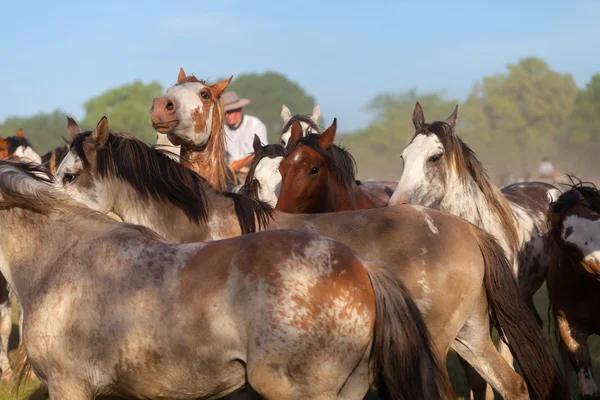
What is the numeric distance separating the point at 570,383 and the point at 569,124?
80093mm

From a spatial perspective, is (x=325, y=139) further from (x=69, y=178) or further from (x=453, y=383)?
(x=453, y=383)

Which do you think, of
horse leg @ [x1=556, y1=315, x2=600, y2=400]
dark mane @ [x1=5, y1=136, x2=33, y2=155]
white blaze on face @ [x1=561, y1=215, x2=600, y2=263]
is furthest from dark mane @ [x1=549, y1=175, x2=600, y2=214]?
dark mane @ [x1=5, y1=136, x2=33, y2=155]

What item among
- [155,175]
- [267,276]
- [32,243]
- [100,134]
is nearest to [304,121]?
[155,175]

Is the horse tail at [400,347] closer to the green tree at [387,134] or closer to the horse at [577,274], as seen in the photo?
the horse at [577,274]

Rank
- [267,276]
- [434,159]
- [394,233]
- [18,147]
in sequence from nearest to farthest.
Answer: [267,276] < [394,233] < [434,159] < [18,147]

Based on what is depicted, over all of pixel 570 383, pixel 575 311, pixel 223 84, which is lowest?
pixel 570 383

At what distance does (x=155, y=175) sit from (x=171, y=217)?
0.32 meters

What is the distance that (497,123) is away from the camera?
89375 millimetres

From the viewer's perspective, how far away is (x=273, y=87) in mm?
111438

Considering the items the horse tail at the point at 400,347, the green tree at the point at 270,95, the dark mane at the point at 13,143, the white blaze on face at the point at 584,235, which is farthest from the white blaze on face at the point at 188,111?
the green tree at the point at 270,95

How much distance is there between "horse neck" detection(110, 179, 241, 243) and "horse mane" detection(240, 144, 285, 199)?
150 cm

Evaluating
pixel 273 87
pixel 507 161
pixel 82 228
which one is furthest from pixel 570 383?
pixel 273 87

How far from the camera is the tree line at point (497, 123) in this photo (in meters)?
77.8

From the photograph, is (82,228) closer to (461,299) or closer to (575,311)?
(461,299)
